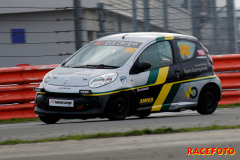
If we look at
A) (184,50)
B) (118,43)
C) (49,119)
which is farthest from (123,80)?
(184,50)

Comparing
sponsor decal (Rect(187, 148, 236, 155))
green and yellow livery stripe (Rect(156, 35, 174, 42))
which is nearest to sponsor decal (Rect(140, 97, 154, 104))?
green and yellow livery stripe (Rect(156, 35, 174, 42))

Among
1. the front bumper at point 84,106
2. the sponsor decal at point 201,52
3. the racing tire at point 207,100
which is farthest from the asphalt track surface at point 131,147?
the sponsor decal at point 201,52

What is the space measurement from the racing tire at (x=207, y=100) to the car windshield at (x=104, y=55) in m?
1.59

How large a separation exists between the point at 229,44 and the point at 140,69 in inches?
149

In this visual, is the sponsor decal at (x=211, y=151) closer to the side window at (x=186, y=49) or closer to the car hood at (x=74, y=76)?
the car hood at (x=74, y=76)

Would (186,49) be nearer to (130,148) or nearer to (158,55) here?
(158,55)

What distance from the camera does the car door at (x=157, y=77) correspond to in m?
9.51

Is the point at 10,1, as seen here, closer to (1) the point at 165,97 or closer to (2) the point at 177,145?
(1) the point at 165,97

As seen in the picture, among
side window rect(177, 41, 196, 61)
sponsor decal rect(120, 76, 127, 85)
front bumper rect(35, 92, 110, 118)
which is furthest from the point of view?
side window rect(177, 41, 196, 61)

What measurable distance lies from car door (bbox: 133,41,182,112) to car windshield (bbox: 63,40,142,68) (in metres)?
0.23

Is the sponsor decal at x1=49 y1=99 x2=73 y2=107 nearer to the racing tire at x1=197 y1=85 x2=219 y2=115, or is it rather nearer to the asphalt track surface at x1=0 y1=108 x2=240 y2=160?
the racing tire at x1=197 y1=85 x2=219 y2=115

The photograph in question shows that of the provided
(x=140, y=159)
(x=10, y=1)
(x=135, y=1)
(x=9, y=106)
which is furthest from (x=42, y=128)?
(x=10, y=1)

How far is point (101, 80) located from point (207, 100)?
2.40m

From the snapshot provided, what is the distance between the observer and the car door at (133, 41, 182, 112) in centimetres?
951
